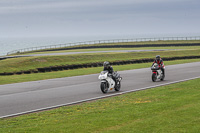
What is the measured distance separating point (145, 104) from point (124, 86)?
692cm

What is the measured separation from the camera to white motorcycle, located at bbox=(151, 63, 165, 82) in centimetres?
2128

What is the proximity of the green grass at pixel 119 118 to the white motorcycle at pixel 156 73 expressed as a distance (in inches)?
314

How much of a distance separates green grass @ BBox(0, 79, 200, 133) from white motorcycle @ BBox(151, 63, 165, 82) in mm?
7974

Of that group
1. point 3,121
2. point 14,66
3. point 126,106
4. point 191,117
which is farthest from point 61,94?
point 14,66

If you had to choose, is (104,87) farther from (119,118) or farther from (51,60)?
(51,60)

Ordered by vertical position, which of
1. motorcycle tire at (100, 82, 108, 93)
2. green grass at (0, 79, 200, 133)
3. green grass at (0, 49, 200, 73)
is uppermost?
green grass at (0, 49, 200, 73)

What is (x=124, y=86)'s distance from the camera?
19094mm

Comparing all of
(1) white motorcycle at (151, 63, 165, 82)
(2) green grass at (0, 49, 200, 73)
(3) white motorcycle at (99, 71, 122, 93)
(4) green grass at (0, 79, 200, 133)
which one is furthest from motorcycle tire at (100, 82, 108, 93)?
(2) green grass at (0, 49, 200, 73)

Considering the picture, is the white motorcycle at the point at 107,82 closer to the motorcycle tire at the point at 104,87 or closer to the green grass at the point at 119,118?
the motorcycle tire at the point at 104,87

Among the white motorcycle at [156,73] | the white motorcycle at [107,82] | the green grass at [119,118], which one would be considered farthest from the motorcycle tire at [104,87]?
the white motorcycle at [156,73]

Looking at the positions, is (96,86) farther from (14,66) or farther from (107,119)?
(14,66)

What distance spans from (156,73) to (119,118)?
12.0 metres

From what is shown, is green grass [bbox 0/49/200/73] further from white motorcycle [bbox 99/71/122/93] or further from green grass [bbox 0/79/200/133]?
green grass [bbox 0/79/200/133]

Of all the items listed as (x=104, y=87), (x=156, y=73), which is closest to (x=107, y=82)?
(x=104, y=87)
